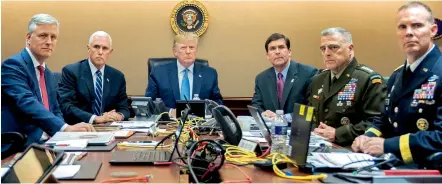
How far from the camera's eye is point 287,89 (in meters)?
3.41

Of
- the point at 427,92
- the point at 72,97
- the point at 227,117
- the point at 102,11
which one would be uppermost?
the point at 102,11

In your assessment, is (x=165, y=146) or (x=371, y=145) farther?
(x=165, y=146)

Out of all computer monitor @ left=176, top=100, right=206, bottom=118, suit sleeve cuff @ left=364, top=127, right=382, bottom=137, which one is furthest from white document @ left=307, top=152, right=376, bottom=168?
computer monitor @ left=176, top=100, right=206, bottom=118

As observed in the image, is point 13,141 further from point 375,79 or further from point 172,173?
point 375,79

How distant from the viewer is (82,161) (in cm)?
150

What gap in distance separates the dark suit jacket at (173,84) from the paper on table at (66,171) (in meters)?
2.28

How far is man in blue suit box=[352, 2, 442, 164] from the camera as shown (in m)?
1.67

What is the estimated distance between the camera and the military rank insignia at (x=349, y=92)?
2.51 metres

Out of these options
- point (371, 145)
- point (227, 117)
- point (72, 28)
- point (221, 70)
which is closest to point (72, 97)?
point (72, 28)

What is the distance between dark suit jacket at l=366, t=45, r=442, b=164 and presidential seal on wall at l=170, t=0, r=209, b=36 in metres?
2.78

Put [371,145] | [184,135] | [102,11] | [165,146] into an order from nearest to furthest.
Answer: [371,145] < [165,146] < [184,135] < [102,11]

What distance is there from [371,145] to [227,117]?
0.63 meters

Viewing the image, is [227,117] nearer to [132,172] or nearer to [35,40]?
[132,172]

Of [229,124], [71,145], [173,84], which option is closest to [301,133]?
[229,124]
